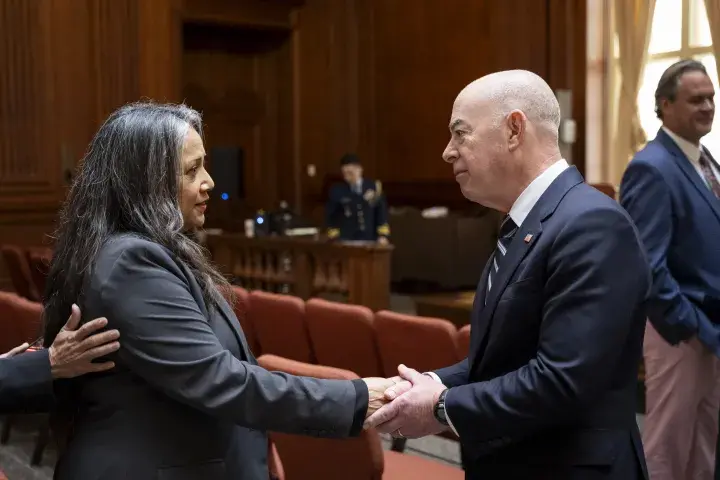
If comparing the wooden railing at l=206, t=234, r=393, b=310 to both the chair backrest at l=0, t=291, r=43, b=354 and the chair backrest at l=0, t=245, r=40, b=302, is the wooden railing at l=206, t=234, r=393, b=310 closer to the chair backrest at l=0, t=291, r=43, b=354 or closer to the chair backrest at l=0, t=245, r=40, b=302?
the chair backrest at l=0, t=245, r=40, b=302

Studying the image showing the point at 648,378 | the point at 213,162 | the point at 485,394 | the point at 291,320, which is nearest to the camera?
the point at 485,394

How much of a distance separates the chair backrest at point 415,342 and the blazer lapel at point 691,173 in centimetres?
100

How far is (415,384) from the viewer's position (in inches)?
67.8

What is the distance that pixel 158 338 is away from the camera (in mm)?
1489

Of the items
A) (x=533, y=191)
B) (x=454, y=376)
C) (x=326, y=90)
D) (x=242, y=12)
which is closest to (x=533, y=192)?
(x=533, y=191)

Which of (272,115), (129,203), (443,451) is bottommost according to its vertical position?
(443,451)

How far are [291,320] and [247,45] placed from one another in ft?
26.7

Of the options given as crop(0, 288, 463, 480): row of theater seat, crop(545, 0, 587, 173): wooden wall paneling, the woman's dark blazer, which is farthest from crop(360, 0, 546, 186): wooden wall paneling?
the woman's dark blazer

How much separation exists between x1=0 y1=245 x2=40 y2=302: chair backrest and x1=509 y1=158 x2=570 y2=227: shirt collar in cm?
559

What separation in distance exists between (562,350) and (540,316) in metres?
0.09

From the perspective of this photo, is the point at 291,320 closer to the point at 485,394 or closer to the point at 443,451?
the point at 443,451

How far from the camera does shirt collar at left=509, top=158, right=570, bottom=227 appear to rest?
5.21ft

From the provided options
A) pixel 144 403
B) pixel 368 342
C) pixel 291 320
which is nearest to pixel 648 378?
Result: pixel 368 342

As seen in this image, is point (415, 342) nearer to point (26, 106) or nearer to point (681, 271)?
point (681, 271)
